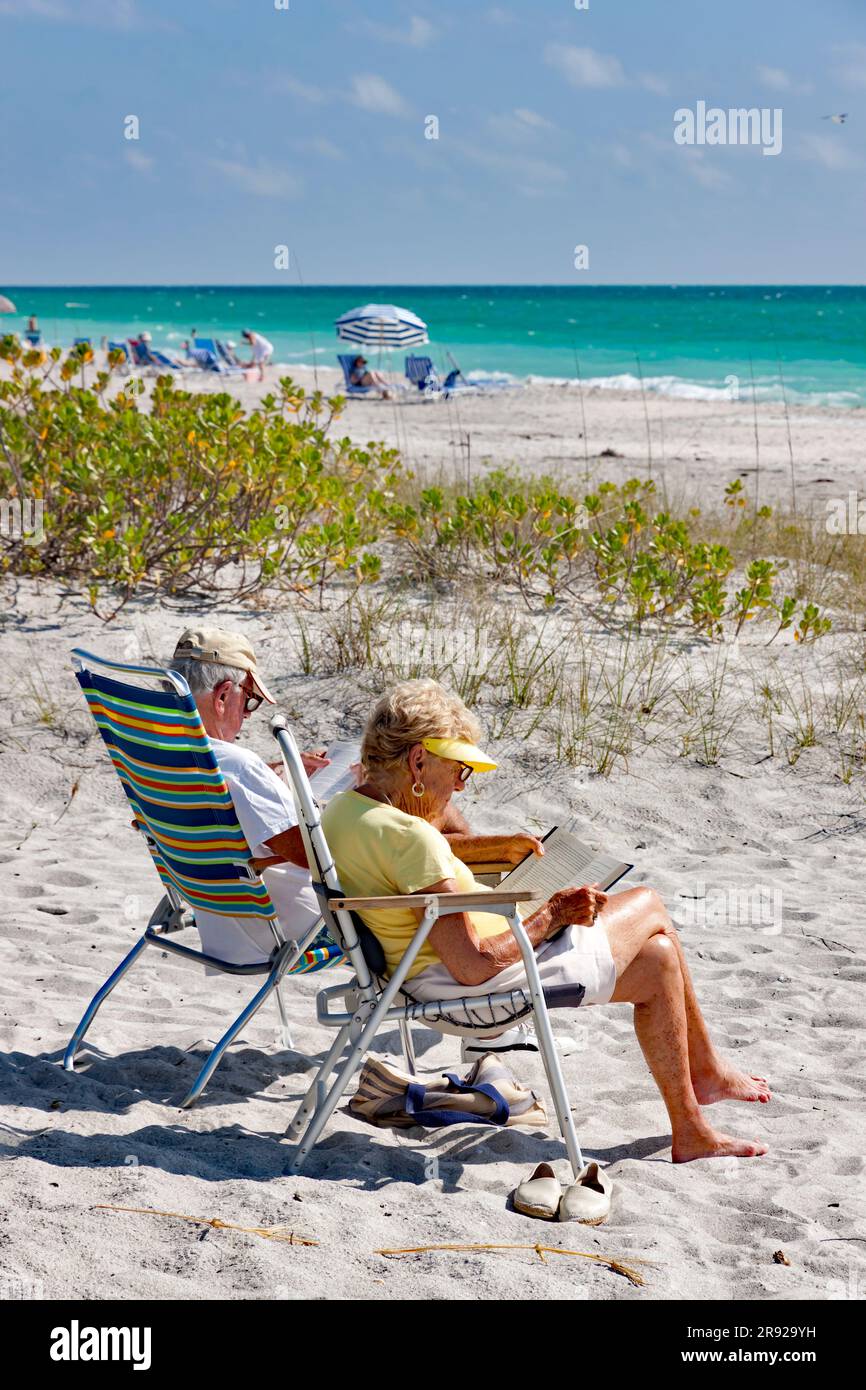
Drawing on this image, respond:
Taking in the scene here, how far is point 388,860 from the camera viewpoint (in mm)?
2979

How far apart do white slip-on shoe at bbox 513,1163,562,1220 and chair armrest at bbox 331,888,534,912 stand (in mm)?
608

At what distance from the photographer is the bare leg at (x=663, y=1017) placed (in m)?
3.18

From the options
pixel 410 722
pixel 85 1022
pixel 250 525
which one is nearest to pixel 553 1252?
pixel 410 722

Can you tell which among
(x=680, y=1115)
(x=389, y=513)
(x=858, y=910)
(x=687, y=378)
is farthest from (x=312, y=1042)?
(x=687, y=378)

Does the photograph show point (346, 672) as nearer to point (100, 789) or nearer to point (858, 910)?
point (100, 789)

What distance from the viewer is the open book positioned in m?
3.26

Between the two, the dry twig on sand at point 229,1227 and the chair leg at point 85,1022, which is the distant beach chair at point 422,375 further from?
the dry twig on sand at point 229,1227

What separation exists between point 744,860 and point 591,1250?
9.04 feet

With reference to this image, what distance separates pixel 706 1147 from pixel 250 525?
460 centimetres

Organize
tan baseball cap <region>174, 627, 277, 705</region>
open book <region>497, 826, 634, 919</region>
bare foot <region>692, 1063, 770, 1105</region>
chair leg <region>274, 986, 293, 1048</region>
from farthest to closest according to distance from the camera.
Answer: chair leg <region>274, 986, 293, 1048</region> → tan baseball cap <region>174, 627, 277, 705</region> → bare foot <region>692, 1063, 770, 1105</region> → open book <region>497, 826, 634, 919</region>

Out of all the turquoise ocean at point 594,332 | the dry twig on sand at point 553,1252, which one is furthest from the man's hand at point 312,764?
the turquoise ocean at point 594,332

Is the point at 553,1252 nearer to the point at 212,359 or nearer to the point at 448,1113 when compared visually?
the point at 448,1113

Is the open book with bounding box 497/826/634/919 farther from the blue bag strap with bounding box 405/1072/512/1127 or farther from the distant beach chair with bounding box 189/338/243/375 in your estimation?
the distant beach chair with bounding box 189/338/243/375

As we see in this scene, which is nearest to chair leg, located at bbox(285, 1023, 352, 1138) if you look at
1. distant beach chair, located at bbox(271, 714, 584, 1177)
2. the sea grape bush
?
distant beach chair, located at bbox(271, 714, 584, 1177)
